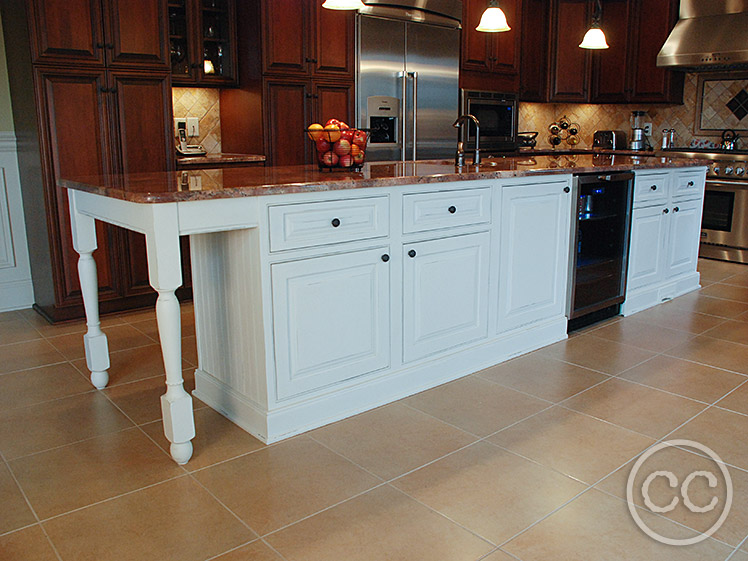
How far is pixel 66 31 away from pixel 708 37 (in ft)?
16.3

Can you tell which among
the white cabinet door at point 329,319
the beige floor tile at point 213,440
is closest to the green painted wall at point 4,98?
the beige floor tile at point 213,440

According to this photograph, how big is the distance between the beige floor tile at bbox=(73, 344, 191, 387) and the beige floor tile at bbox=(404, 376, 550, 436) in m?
1.20

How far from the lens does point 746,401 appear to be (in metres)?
2.76

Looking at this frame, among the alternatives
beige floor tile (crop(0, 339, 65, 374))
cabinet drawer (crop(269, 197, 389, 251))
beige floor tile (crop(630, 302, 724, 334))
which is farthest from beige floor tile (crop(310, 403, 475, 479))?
beige floor tile (crop(630, 302, 724, 334))

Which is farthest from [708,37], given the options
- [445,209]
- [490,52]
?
[445,209]

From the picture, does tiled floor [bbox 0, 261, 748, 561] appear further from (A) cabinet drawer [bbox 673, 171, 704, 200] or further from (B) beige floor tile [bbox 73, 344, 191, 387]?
(A) cabinet drawer [bbox 673, 171, 704, 200]

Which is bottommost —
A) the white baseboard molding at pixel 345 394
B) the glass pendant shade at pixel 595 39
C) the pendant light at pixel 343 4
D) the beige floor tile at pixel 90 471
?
the beige floor tile at pixel 90 471

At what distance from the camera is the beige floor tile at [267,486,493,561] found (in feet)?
5.75

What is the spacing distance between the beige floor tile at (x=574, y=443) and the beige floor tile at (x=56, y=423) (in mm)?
1481

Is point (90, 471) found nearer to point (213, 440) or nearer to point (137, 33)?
point (213, 440)

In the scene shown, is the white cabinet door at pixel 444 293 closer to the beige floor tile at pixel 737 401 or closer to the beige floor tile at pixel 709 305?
the beige floor tile at pixel 737 401

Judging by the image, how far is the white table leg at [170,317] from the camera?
2012mm

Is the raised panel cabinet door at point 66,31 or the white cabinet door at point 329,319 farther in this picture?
the raised panel cabinet door at point 66,31

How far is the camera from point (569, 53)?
6.35 metres
